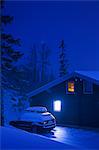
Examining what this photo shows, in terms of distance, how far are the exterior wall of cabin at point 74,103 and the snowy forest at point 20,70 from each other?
9.45 feet

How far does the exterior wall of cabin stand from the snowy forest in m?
2.88

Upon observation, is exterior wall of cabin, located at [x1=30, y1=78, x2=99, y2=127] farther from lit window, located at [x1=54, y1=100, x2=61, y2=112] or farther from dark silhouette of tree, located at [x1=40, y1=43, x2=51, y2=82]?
dark silhouette of tree, located at [x1=40, y1=43, x2=51, y2=82]

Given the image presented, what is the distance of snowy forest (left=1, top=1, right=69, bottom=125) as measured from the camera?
2345 cm

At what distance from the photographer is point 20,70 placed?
2791cm

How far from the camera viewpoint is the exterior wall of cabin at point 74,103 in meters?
26.1

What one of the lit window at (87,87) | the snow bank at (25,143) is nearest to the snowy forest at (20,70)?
the lit window at (87,87)

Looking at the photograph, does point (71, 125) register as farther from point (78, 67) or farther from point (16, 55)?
point (78, 67)

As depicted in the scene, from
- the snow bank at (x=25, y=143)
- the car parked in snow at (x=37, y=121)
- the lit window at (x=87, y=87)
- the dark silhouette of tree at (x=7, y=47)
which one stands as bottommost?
the car parked in snow at (x=37, y=121)

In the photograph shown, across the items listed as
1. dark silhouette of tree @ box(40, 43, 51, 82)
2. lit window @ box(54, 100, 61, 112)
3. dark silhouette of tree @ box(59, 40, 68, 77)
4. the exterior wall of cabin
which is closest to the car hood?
the exterior wall of cabin

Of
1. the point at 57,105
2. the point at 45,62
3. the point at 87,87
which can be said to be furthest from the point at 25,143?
the point at 45,62

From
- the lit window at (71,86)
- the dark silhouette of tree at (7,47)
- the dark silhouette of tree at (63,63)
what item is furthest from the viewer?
the dark silhouette of tree at (63,63)

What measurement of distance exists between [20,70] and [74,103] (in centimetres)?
528

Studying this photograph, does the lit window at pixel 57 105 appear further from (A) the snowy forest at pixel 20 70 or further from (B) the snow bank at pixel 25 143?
(B) the snow bank at pixel 25 143

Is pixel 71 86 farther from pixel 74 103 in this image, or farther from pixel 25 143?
pixel 25 143
